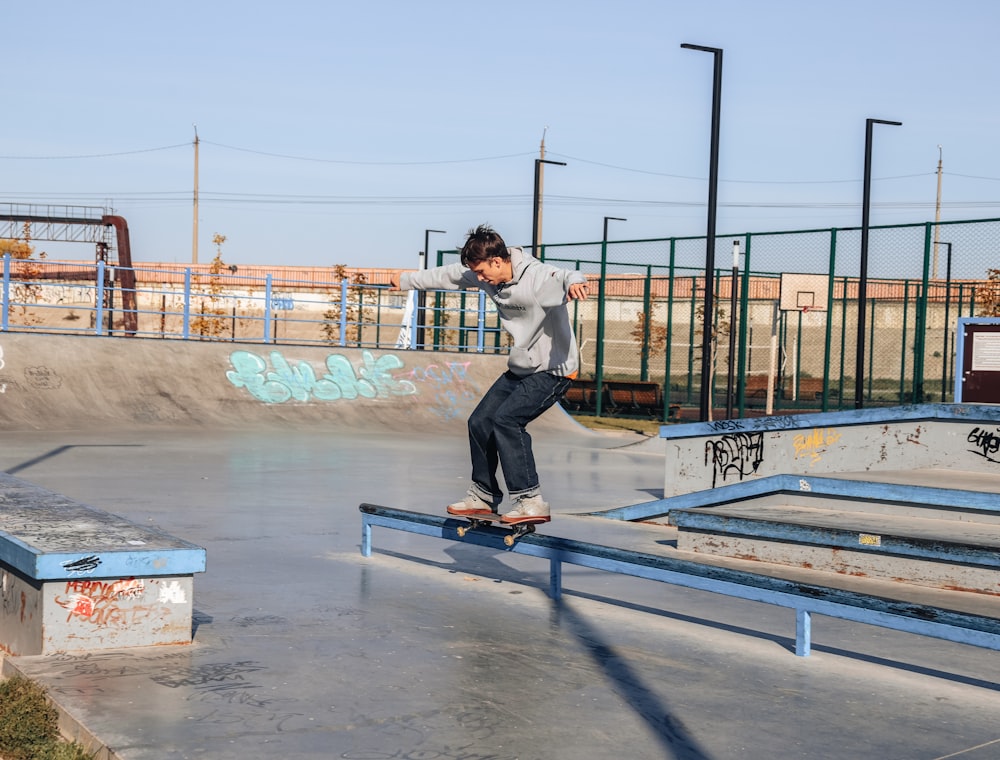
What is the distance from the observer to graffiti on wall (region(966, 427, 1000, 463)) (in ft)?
30.2

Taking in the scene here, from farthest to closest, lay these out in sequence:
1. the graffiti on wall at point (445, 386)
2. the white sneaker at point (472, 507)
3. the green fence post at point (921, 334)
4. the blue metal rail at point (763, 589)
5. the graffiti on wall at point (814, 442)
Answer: the graffiti on wall at point (445, 386)
the green fence post at point (921, 334)
the graffiti on wall at point (814, 442)
the white sneaker at point (472, 507)
the blue metal rail at point (763, 589)

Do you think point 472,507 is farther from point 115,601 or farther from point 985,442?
point 985,442

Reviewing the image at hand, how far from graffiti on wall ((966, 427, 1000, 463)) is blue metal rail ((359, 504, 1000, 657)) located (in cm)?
448

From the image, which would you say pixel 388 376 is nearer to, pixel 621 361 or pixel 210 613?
pixel 210 613

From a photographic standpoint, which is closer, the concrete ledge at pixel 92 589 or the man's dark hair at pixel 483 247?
the concrete ledge at pixel 92 589

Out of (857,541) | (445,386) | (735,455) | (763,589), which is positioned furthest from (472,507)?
(445,386)

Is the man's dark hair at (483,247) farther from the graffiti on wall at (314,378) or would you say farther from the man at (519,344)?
the graffiti on wall at (314,378)

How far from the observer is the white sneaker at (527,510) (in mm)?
6191

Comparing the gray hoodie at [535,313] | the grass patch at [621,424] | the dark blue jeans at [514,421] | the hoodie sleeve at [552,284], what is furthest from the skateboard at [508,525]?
the grass patch at [621,424]

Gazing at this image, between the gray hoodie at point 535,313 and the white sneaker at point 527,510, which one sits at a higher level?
the gray hoodie at point 535,313

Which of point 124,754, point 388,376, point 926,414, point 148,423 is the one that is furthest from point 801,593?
point 388,376

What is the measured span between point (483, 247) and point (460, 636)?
1.92 meters

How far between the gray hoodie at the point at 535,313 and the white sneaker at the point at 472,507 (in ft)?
2.70

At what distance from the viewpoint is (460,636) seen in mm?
5469
